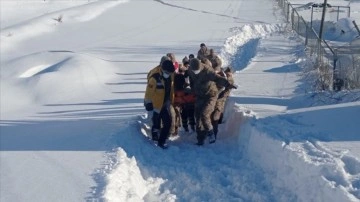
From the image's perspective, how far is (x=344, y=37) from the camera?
104ft

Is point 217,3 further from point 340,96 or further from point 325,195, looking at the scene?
point 325,195

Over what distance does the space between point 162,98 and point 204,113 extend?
0.79m

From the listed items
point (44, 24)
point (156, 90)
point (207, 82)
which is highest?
point (207, 82)

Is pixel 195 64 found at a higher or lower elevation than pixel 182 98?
higher

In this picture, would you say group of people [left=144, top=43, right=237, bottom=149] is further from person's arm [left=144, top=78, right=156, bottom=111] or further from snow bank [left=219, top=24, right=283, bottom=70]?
snow bank [left=219, top=24, right=283, bottom=70]

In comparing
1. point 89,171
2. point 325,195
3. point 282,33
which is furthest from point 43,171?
point 282,33

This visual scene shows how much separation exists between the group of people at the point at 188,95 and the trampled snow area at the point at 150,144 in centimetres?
41

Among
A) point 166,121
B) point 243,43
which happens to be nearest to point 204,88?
point 166,121

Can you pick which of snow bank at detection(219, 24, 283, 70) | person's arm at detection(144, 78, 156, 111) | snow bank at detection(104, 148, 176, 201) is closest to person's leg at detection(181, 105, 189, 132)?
person's arm at detection(144, 78, 156, 111)

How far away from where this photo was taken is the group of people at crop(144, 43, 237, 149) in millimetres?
11961

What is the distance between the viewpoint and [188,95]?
41.2 ft

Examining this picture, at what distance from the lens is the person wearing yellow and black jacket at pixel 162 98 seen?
474 inches

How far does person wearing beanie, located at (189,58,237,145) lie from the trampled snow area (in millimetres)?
586

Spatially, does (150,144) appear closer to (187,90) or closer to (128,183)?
(187,90)
